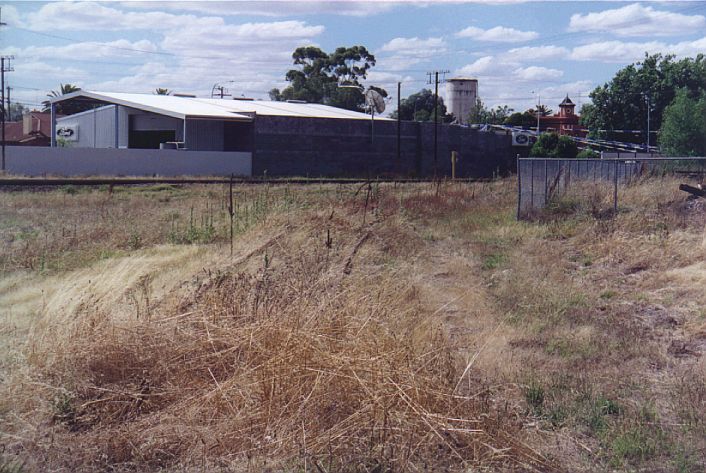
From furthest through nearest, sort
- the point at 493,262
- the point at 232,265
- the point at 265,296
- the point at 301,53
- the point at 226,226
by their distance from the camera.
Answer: the point at 301,53 → the point at 226,226 → the point at 493,262 → the point at 232,265 → the point at 265,296

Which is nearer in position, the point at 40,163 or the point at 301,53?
the point at 40,163

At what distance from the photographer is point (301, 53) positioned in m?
77.5

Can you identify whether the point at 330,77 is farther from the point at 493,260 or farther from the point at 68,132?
the point at 493,260

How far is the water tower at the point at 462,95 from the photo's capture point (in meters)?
80.4

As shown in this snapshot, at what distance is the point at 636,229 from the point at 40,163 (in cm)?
3359

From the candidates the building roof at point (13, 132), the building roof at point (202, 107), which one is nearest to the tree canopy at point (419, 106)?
the building roof at point (202, 107)

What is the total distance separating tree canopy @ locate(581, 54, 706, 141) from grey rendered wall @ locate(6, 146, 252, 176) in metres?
23.5

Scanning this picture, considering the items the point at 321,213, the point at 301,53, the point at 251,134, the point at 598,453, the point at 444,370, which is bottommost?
the point at 598,453

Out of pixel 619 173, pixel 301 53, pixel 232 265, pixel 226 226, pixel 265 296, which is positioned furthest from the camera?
pixel 301 53

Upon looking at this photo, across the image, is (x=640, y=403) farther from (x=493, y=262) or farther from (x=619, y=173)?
(x=619, y=173)

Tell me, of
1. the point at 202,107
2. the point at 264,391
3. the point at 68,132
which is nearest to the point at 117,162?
the point at 202,107

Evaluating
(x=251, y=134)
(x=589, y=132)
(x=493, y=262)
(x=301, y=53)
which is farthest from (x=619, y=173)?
(x=301, y=53)

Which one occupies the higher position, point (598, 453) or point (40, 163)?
point (40, 163)

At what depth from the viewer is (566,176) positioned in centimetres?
2080
